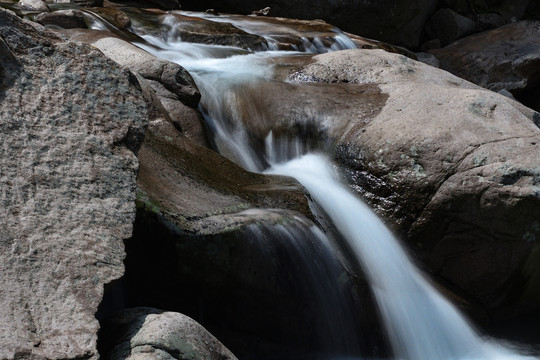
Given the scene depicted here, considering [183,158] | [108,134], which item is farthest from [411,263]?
[108,134]

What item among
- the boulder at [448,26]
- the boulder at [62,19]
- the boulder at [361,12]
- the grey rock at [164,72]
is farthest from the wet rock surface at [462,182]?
the boulder at [448,26]

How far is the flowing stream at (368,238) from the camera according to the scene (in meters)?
5.04

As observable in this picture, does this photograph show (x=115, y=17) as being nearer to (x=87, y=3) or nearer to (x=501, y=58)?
(x=87, y=3)

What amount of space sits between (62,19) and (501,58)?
25.4ft

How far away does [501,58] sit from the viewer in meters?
13.3

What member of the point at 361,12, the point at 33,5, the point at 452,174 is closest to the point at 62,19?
the point at 33,5

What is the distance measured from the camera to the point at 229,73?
7547mm

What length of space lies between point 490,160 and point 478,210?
372mm

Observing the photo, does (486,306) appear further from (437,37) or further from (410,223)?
(437,37)

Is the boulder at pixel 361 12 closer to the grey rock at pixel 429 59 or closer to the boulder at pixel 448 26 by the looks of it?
the boulder at pixel 448 26

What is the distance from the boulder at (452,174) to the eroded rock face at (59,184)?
2607 millimetres

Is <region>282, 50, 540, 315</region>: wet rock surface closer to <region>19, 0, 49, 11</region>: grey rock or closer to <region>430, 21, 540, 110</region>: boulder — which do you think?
<region>19, 0, 49, 11</region>: grey rock

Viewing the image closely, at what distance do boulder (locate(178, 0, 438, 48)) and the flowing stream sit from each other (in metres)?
6.36

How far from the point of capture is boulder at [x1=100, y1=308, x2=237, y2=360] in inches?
116
